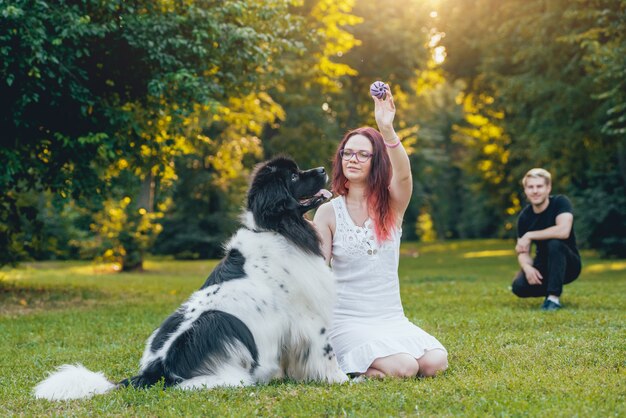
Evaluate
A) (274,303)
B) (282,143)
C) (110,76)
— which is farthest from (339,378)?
(282,143)

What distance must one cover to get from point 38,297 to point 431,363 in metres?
8.98

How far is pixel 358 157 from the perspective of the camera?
5129 millimetres

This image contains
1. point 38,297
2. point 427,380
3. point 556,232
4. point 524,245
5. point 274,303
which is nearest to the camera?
point 274,303

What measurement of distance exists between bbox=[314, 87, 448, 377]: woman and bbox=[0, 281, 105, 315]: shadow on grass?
6.93 m

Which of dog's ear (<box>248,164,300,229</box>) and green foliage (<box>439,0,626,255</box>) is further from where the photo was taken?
green foliage (<box>439,0,626,255</box>)

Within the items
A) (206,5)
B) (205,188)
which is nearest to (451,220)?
(205,188)

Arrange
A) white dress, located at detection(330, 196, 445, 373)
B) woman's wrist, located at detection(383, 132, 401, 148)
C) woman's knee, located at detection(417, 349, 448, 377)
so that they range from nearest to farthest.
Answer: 1. woman's wrist, located at detection(383, 132, 401, 148)
2. woman's knee, located at detection(417, 349, 448, 377)
3. white dress, located at detection(330, 196, 445, 373)

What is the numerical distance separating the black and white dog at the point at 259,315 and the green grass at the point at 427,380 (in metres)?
0.14

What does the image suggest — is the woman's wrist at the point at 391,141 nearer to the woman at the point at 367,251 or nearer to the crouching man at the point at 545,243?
the woman at the point at 367,251

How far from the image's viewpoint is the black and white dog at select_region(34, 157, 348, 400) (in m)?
4.39

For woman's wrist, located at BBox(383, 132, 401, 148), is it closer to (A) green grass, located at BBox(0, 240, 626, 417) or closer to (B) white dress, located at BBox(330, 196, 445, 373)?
(B) white dress, located at BBox(330, 196, 445, 373)

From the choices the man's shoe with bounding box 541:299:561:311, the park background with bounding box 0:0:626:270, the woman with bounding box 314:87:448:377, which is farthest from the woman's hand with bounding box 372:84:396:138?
the man's shoe with bounding box 541:299:561:311

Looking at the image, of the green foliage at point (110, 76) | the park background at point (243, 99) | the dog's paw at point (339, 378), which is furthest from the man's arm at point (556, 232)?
the green foliage at point (110, 76)

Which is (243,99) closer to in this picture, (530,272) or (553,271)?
(530,272)
